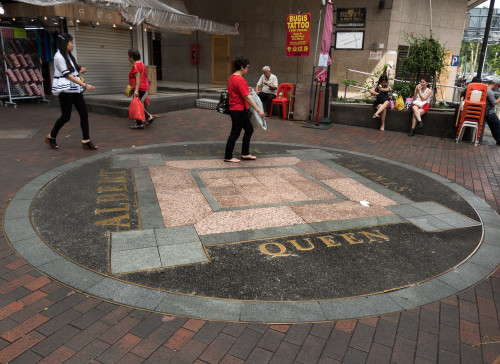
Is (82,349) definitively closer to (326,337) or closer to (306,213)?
(326,337)

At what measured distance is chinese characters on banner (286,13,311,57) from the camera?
10.9 m

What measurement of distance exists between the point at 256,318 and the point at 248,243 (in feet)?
4.01

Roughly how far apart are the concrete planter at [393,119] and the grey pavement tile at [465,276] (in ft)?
23.8

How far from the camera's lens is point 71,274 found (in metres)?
3.36

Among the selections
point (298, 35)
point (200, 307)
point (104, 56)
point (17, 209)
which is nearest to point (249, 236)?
point (200, 307)

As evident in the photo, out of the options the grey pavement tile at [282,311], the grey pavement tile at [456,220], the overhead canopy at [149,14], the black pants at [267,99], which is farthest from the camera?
the black pants at [267,99]

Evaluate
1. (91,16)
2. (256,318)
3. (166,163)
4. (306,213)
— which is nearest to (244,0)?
(91,16)

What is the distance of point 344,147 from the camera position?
879 centimetres

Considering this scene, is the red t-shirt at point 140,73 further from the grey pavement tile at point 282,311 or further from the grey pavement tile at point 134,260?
the grey pavement tile at point 282,311

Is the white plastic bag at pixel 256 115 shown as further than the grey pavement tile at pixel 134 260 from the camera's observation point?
Yes

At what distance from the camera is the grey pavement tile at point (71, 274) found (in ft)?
10.6

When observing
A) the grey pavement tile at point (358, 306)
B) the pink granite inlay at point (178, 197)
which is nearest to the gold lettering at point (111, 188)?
the pink granite inlay at point (178, 197)

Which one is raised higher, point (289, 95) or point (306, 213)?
point (289, 95)

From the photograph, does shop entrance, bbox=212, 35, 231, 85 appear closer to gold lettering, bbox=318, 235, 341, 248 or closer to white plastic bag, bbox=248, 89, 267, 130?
white plastic bag, bbox=248, 89, 267, 130
